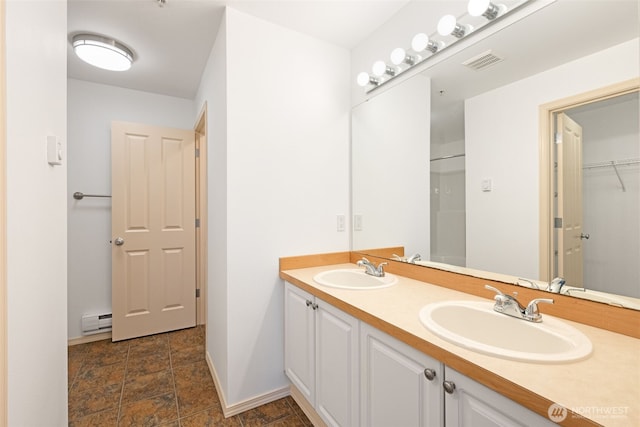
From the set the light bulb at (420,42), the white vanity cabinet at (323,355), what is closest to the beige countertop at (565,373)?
the white vanity cabinet at (323,355)

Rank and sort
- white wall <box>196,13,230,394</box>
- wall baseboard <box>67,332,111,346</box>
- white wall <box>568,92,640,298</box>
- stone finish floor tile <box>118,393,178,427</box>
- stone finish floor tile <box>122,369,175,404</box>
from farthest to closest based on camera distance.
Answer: wall baseboard <box>67,332,111,346</box> → stone finish floor tile <box>122,369,175,404</box> → white wall <box>196,13,230,394</box> → stone finish floor tile <box>118,393,178,427</box> → white wall <box>568,92,640,298</box>

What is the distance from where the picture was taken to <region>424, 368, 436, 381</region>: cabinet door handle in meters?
0.86

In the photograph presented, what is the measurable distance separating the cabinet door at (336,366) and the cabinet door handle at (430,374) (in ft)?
1.21

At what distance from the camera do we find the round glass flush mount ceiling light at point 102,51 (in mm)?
1959

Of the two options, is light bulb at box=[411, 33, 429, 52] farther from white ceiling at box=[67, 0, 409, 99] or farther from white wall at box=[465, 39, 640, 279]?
white wall at box=[465, 39, 640, 279]

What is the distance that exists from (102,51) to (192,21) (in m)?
0.77

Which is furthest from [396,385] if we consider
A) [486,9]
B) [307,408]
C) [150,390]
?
[150,390]

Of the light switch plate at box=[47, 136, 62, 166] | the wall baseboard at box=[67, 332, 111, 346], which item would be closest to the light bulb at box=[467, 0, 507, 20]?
the light switch plate at box=[47, 136, 62, 166]

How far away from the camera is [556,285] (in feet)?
3.57

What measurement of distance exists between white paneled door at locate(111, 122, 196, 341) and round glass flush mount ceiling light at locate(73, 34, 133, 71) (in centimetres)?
63

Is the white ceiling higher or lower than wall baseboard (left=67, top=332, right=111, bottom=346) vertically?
higher

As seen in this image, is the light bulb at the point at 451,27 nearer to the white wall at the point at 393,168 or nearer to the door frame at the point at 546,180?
the white wall at the point at 393,168

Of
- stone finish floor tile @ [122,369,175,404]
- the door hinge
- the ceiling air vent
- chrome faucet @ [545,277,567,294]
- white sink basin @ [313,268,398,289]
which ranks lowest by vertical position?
stone finish floor tile @ [122,369,175,404]

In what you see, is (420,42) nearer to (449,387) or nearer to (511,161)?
(511,161)
